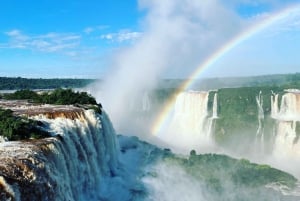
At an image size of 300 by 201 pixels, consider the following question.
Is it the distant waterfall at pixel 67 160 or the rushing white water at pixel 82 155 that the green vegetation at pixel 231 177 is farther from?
the rushing white water at pixel 82 155

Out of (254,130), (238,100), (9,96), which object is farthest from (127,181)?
(238,100)

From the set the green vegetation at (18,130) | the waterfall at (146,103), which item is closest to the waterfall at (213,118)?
the waterfall at (146,103)

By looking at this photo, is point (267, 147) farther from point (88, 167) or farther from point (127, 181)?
point (88, 167)

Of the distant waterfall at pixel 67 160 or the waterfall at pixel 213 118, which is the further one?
the waterfall at pixel 213 118

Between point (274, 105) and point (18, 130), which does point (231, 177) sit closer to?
point (18, 130)

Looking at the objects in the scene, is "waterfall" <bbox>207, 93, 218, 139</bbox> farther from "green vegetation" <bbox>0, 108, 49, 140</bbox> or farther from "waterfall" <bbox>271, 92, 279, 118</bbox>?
"green vegetation" <bbox>0, 108, 49, 140</bbox>

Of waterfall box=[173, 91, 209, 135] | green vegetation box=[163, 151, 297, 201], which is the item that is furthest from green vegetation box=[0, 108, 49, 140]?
waterfall box=[173, 91, 209, 135]
